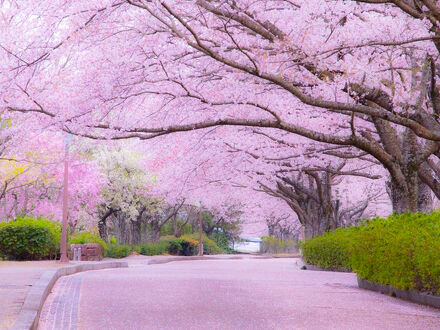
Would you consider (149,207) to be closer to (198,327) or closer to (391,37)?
(391,37)

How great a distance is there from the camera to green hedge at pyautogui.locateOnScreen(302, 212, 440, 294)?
35.0ft

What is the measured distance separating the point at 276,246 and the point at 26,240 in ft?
148

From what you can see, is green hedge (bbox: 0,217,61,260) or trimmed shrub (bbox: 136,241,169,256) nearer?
green hedge (bbox: 0,217,61,260)

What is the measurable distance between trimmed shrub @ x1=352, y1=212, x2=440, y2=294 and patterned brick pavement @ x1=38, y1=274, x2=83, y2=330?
5.77 metres

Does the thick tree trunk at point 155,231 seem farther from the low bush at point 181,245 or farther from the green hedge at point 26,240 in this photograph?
the green hedge at point 26,240

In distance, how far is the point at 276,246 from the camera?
68.1 metres

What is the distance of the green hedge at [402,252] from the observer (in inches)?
420

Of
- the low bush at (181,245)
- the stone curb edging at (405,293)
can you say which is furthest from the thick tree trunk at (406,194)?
the low bush at (181,245)

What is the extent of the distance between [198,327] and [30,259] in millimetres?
19672

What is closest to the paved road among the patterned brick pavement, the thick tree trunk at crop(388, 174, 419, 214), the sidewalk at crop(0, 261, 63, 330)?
the patterned brick pavement

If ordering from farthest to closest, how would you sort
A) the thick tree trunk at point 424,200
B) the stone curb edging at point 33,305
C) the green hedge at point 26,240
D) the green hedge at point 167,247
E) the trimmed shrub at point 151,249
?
the trimmed shrub at point 151,249 < the green hedge at point 167,247 < the green hedge at point 26,240 < the thick tree trunk at point 424,200 < the stone curb edging at point 33,305

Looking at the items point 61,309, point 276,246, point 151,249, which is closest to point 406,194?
point 61,309

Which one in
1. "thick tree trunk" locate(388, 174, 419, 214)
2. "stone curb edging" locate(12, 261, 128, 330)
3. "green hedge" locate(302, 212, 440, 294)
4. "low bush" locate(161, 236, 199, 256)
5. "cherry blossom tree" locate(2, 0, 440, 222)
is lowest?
"stone curb edging" locate(12, 261, 128, 330)

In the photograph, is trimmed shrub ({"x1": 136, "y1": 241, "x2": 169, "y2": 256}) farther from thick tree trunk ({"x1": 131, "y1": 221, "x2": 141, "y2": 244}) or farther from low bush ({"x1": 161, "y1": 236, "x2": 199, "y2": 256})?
low bush ({"x1": 161, "y1": 236, "x2": 199, "y2": 256})
